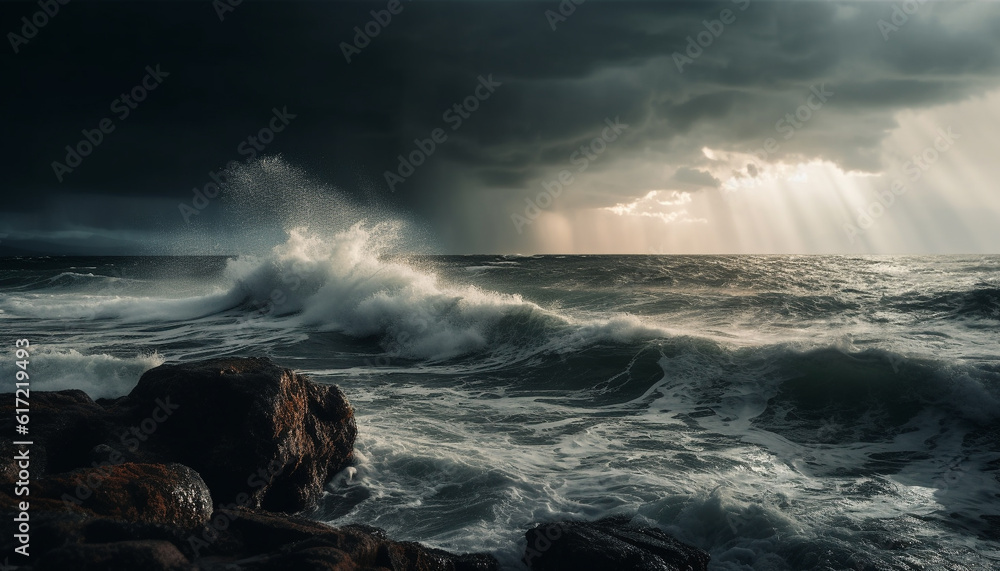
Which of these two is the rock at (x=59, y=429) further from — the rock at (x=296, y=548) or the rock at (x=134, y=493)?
the rock at (x=296, y=548)

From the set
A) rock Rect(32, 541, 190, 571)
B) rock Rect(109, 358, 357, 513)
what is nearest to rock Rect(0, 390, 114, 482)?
rock Rect(109, 358, 357, 513)

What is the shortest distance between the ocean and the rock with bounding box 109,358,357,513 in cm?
50

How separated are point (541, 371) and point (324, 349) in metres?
6.10

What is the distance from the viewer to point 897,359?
10820 mm

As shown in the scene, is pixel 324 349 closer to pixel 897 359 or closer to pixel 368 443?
pixel 368 443

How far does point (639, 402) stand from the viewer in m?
10.5

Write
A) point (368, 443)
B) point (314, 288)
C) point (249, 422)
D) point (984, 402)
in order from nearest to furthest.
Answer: point (249, 422)
point (368, 443)
point (984, 402)
point (314, 288)

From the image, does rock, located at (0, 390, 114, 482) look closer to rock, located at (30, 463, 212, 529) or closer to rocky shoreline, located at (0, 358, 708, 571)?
rocky shoreline, located at (0, 358, 708, 571)

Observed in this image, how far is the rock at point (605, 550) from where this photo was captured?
3967mm

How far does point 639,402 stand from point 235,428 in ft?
24.1

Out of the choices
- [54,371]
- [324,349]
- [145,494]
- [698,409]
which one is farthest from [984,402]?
[54,371]

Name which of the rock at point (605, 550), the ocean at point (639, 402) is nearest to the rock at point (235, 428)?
the ocean at point (639, 402)

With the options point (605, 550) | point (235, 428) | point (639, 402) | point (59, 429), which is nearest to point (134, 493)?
point (235, 428)

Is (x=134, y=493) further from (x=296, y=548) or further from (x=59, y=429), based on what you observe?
(x=59, y=429)
